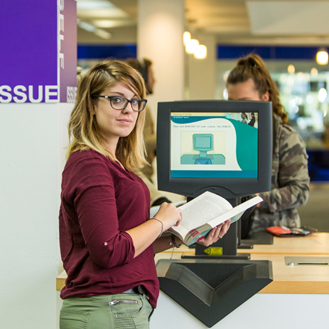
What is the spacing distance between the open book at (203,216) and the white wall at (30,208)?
57 cm

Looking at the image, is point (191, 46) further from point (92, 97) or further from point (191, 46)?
point (92, 97)

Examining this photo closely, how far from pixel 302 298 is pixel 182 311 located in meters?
0.43

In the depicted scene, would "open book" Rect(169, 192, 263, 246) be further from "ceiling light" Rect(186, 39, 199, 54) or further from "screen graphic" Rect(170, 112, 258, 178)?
"ceiling light" Rect(186, 39, 199, 54)

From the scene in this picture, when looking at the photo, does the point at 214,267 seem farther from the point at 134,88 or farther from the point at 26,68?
the point at 26,68

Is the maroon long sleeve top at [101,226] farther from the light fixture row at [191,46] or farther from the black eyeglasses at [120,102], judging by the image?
the light fixture row at [191,46]

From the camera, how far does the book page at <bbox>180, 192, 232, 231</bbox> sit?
149cm

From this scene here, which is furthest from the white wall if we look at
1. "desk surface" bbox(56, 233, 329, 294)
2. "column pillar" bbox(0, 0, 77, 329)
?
"desk surface" bbox(56, 233, 329, 294)

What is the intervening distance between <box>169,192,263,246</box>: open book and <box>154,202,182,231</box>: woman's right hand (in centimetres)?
3

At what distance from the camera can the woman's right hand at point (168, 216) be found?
1.42m

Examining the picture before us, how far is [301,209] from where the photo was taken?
8625 millimetres

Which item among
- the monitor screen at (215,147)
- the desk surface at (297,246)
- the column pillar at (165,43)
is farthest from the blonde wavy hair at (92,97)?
the column pillar at (165,43)

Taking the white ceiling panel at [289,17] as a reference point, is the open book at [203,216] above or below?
below

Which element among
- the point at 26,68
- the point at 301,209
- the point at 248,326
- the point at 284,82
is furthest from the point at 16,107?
the point at 284,82

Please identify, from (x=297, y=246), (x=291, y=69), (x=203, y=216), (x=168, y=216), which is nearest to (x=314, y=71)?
(x=291, y=69)
